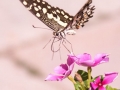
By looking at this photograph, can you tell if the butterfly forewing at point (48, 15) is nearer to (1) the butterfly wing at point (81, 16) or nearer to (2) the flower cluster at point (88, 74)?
(1) the butterfly wing at point (81, 16)

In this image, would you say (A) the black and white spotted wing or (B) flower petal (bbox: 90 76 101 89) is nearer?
(B) flower petal (bbox: 90 76 101 89)

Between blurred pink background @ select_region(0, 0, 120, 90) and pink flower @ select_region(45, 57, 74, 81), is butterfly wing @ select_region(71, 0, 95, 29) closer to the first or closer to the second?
pink flower @ select_region(45, 57, 74, 81)

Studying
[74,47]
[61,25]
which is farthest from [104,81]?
[74,47]

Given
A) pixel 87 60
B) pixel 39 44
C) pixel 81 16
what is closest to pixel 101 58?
pixel 87 60

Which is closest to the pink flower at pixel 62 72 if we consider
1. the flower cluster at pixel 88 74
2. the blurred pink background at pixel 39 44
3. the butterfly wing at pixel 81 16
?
the flower cluster at pixel 88 74

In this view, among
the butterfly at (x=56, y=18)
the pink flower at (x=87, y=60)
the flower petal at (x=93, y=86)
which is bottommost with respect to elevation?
the flower petal at (x=93, y=86)

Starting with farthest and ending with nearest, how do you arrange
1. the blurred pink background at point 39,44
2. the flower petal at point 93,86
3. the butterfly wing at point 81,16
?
the blurred pink background at point 39,44, the butterfly wing at point 81,16, the flower petal at point 93,86

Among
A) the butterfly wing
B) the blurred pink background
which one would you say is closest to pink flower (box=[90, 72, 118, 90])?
the butterfly wing

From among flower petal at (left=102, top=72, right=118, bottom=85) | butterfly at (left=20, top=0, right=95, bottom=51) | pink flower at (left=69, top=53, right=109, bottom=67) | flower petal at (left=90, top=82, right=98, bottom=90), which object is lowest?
flower petal at (left=90, top=82, right=98, bottom=90)
